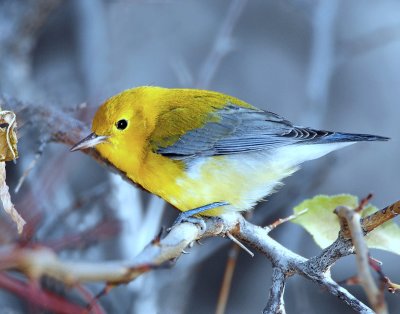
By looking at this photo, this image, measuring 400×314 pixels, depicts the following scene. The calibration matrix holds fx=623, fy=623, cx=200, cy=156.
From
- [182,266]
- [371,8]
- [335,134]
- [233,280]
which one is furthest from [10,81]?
[371,8]

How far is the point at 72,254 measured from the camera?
13.1ft

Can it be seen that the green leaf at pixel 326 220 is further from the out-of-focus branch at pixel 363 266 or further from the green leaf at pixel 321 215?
the out-of-focus branch at pixel 363 266

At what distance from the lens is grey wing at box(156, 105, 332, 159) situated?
3.25 m

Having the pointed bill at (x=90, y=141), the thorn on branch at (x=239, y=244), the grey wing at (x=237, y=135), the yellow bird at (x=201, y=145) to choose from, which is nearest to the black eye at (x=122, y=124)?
the yellow bird at (x=201, y=145)

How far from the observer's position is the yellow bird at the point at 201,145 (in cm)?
308

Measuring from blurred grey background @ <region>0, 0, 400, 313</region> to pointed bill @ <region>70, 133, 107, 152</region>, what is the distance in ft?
1.65

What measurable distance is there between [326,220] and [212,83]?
3.40 metres

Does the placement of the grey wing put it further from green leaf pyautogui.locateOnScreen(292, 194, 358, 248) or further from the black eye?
green leaf pyautogui.locateOnScreen(292, 194, 358, 248)

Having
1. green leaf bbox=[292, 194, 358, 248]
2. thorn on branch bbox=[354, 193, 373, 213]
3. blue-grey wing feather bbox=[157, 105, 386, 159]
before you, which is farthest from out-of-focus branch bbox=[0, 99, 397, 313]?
blue-grey wing feather bbox=[157, 105, 386, 159]

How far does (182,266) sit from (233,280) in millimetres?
744

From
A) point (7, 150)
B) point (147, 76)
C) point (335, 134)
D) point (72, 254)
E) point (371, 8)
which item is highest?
point (371, 8)

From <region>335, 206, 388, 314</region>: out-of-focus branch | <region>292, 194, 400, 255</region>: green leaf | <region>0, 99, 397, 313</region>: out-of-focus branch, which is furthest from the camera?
<region>292, 194, 400, 255</region>: green leaf

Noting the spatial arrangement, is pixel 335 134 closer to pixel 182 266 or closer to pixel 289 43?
pixel 182 266

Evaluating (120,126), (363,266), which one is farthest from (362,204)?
(120,126)
